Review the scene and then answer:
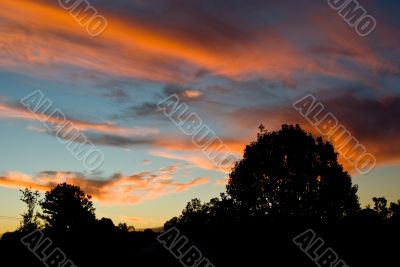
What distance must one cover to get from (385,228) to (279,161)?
21864mm

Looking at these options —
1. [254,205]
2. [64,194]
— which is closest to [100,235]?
[254,205]

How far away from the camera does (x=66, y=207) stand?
8956cm

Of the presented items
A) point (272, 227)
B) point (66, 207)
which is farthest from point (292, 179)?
point (66, 207)

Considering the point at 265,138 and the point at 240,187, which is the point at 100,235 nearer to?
the point at 240,187

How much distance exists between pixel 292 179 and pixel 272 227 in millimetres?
19583

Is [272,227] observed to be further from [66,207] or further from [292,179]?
[66,207]

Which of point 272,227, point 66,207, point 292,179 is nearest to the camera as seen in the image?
point 272,227

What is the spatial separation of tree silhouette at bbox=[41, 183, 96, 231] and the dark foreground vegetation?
4035cm

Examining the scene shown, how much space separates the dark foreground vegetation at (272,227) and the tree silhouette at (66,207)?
40349 mm

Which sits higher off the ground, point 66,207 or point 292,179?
point 292,179

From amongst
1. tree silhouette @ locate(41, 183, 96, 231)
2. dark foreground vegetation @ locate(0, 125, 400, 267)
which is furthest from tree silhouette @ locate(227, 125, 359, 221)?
tree silhouette @ locate(41, 183, 96, 231)

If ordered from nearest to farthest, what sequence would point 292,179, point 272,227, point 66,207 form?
1. point 272,227
2. point 292,179
3. point 66,207

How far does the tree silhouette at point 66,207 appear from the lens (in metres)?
86.2

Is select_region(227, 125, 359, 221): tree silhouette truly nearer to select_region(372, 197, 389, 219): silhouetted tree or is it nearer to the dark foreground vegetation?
the dark foreground vegetation
